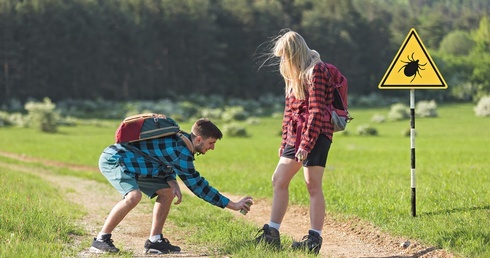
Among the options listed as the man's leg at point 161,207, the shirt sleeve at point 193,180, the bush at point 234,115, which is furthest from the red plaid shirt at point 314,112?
the bush at point 234,115

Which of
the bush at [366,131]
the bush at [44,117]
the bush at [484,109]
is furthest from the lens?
the bush at [484,109]

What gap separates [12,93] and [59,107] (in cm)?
741

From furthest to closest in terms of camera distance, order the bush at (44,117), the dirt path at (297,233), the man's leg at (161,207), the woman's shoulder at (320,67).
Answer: the bush at (44,117), the dirt path at (297,233), the man's leg at (161,207), the woman's shoulder at (320,67)

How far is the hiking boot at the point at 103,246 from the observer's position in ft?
25.5

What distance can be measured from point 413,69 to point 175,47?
94.7 metres

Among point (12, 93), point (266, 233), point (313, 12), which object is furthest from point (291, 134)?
point (313, 12)

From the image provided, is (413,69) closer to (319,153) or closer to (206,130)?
(319,153)

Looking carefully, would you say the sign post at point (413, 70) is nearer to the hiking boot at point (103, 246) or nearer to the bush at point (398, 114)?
the hiking boot at point (103, 246)

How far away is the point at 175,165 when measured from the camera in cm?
780

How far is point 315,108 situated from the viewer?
775cm

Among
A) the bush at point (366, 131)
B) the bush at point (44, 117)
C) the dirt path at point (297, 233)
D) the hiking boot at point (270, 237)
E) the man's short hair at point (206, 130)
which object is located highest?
the man's short hair at point (206, 130)

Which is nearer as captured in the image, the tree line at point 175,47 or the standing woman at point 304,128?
the standing woman at point 304,128

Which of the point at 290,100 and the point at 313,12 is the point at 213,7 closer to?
the point at 313,12

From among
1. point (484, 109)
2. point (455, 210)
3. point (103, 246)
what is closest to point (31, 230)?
point (103, 246)
